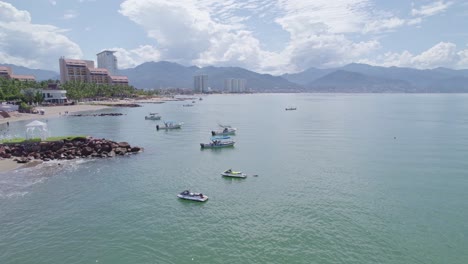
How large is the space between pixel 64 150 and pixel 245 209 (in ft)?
128

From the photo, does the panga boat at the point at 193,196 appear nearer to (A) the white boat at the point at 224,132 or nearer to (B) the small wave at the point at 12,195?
(B) the small wave at the point at 12,195

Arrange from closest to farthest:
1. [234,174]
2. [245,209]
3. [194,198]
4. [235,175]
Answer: [245,209], [194,198], [235,175], [234,174]

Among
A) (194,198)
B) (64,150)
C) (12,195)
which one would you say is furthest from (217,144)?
(12,195)

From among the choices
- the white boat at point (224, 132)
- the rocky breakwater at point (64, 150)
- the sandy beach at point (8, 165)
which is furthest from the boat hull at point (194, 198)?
the white boat at point (224, 132)

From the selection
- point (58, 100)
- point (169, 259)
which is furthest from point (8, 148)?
point (58, 100)

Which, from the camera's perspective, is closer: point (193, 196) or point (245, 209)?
point (245, 209)

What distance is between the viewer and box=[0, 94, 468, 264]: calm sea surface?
25656 mm

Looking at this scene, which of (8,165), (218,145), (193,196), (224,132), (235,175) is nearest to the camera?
(193,196)

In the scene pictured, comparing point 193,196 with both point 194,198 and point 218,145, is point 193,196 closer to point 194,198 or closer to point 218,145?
point 194,198

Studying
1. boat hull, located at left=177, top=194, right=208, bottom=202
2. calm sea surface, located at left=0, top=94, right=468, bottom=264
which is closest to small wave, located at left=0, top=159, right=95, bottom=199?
calm sea surface, located at left=0, top=94, right=468, bottom=264

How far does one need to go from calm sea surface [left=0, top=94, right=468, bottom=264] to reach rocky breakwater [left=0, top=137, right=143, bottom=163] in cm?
345

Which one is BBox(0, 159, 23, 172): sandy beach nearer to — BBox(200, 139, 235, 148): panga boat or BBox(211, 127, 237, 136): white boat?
BBox(200, 139, 235, 148): panga boat

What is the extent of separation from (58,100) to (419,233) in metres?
176

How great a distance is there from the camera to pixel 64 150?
5691 centimetres
